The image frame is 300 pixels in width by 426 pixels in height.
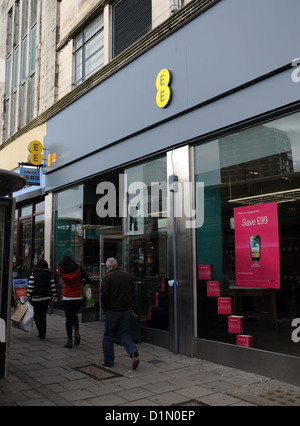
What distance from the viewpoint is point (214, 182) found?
6.89 m

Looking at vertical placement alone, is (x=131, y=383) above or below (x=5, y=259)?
below

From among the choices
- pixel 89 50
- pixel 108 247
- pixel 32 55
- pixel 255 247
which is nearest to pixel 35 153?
pixel 89 50

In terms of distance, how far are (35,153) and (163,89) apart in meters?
6.27

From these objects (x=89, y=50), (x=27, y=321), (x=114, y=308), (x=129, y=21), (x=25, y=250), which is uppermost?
(x=89, y=50)

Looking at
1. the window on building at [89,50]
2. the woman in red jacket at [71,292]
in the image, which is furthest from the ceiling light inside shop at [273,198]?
the window on building at [89,50]

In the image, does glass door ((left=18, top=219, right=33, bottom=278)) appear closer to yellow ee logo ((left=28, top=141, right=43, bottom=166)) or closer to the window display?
yellow ee logo ((left=28, top=141, right=43, bottom=166))

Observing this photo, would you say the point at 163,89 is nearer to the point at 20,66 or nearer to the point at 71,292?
the point at 71,292

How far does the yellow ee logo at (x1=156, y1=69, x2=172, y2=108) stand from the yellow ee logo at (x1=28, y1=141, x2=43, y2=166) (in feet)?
19.7

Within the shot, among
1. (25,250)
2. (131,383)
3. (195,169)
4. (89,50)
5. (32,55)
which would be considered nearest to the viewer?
(131,383)

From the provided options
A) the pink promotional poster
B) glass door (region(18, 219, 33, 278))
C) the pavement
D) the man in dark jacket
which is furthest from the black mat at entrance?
glass door (region(18, 219, 33, 278))

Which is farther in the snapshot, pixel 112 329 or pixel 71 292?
pixel 71 292

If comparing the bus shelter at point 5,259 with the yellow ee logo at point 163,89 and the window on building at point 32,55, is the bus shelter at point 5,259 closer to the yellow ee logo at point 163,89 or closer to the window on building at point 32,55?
the yellow ee logo at point 163,89

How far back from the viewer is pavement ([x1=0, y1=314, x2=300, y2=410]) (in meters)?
4.66
